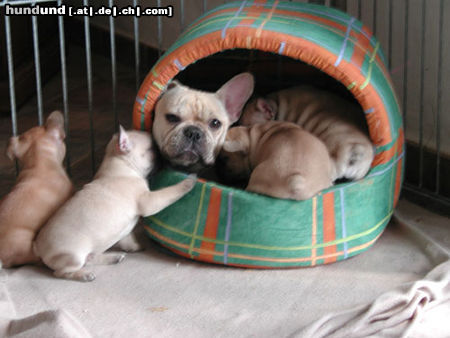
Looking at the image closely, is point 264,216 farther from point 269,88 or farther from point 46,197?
point 269,88

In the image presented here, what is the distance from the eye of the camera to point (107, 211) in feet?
6.10

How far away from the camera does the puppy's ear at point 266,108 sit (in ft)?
7.57

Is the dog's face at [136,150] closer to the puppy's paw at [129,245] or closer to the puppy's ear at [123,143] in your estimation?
the puppy's ear at [123,143]

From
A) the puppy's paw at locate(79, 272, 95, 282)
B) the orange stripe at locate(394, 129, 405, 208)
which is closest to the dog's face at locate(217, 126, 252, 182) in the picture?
the orange stripe at locate(394, 129, 405, 208)

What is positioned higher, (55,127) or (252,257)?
(55,127)

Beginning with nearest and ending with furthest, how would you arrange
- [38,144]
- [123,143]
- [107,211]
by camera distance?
[107,211], [123,143], [38,144]

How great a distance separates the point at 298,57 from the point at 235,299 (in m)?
0.72

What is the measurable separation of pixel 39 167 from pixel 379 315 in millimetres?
1108

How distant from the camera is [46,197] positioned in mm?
1952

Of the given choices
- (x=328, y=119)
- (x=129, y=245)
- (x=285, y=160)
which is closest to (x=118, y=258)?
(x=129, y=245)

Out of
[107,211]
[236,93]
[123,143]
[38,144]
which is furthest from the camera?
[236,93]

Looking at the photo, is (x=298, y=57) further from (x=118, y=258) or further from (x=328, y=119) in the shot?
(x=118, y=258)

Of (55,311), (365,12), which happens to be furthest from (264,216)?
(365,12)

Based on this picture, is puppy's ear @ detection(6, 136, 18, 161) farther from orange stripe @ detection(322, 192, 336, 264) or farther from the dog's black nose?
orange stripe @ detection(322, 192, 336, 264)
